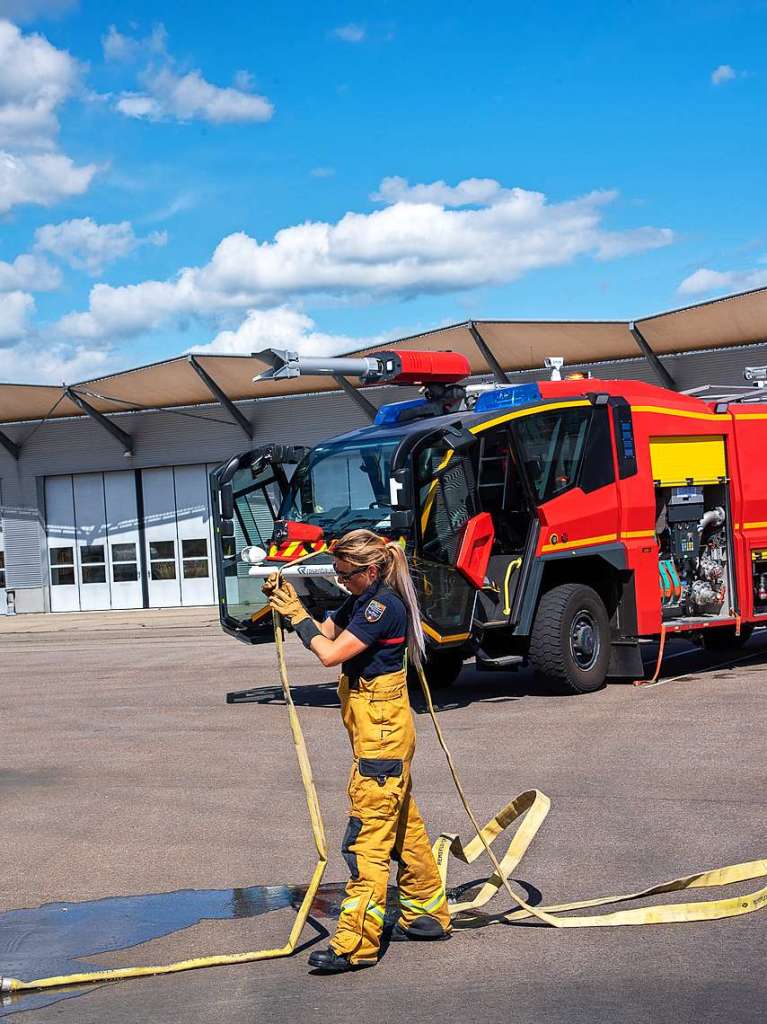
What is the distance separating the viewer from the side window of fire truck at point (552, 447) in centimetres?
1326

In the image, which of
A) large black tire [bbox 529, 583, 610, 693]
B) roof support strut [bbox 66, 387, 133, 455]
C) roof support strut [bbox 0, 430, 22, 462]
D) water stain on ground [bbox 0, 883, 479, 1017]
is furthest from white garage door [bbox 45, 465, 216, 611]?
water stain on ground [bbox 0, 883, 479, 1017]

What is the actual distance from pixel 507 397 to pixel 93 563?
81.6 feet

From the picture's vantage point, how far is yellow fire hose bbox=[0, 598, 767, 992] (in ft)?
17.7

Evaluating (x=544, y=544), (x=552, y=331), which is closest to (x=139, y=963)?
(x=544, y=544)

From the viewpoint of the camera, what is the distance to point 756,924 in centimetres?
570

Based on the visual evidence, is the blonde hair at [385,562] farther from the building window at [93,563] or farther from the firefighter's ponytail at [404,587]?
Result: the building window at [93,563]

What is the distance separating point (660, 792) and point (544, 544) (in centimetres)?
492

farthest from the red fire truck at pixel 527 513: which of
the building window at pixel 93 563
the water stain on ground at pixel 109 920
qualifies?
the building window at pixel 93 563

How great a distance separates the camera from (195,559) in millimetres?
35344

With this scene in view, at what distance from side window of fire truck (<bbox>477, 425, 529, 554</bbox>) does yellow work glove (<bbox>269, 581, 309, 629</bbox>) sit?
23.3 feet

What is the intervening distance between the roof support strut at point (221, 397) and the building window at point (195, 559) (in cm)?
340

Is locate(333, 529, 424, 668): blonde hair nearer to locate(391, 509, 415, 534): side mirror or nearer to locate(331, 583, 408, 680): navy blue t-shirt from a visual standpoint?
locate(331, 583, 408, 680): navy blue t-shirt

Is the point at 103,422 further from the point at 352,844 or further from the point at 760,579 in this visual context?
the point at 352,844

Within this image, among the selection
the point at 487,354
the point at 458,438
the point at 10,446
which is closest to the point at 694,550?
the point at 458,438
